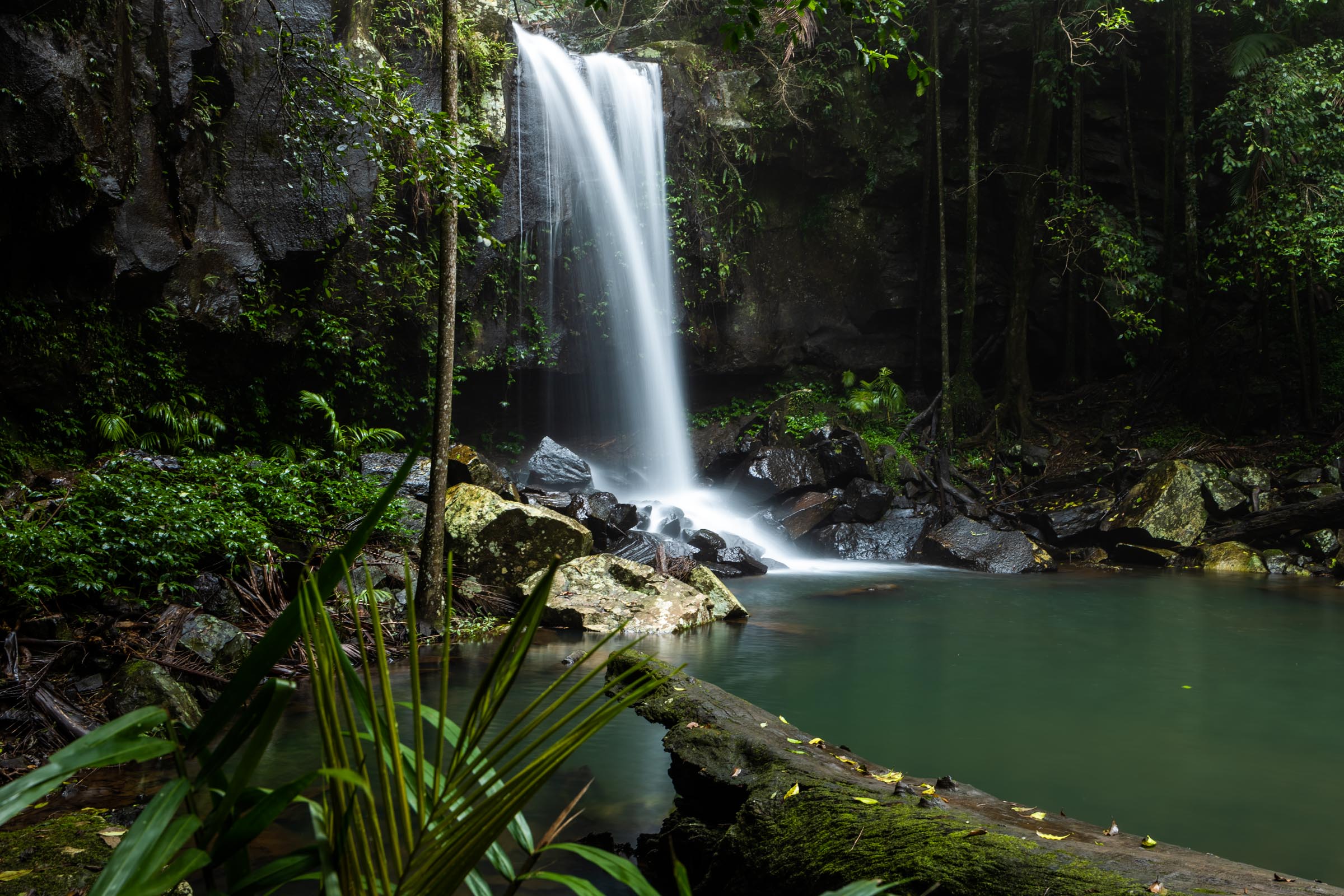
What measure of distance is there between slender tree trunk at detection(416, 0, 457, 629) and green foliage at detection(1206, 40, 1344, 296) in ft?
36.2

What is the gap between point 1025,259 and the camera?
49.2 ft

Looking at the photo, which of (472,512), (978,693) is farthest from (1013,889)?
(472,512)

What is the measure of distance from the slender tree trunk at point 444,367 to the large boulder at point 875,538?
23.1 ft

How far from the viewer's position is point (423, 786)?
3.21 ft

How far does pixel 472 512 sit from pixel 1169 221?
521 inches

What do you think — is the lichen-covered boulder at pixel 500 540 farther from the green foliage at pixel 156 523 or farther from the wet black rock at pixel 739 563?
the wet black rock at pixel 739 563

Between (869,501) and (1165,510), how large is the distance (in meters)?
3.98

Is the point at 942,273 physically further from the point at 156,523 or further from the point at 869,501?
the point at 156,523

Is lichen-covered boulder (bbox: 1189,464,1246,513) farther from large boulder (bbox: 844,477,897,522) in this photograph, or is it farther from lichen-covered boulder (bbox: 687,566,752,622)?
lichen-covered boulder (bbox: 687,566,752,622)

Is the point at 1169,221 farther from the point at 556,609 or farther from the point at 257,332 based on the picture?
the point at 257,332

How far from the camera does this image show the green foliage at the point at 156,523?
4863mm

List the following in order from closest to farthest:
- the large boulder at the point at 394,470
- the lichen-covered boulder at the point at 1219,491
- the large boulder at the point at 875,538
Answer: the large boulder at the point at 394,470
the lichen-covered boulder at the point at 1219,491
the large boulder at the point at 875,538

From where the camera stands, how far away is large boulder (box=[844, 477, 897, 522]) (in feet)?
42.2

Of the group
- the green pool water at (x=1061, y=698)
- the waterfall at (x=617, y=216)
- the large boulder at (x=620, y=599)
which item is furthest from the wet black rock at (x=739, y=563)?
the waterfall at (x=617, y=216)
